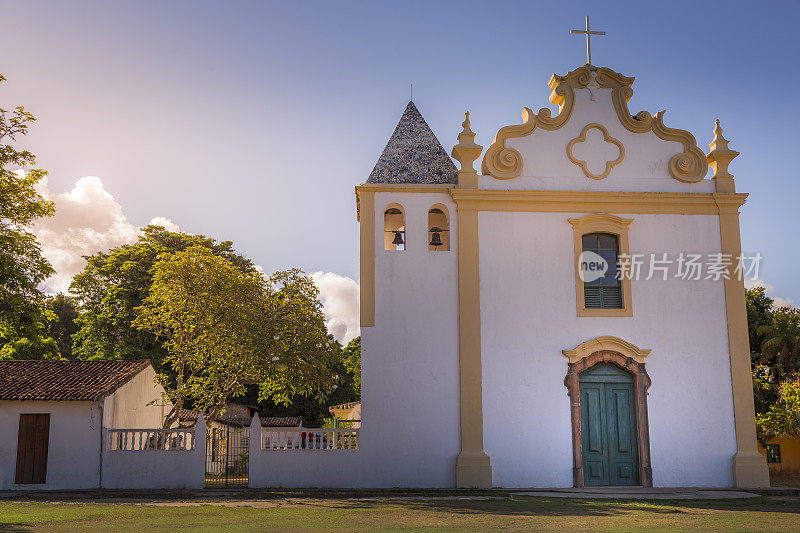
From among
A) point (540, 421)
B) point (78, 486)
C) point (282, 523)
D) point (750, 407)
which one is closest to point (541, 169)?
point (540, 421)

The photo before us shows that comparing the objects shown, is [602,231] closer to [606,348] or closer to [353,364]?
[606,348]

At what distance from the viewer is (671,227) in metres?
15.9

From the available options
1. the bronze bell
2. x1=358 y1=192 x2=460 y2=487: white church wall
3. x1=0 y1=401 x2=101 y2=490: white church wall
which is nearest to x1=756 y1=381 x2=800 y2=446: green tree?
x1=358 y1=192 x2=460 y2=487: white church wall

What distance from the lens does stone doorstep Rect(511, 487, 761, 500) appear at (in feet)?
43.6

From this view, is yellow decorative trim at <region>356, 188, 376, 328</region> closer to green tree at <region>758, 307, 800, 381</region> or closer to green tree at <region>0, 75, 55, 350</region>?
green tree at <region>0, 75, 55, 350</region>

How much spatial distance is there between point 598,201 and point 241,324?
8250 mm

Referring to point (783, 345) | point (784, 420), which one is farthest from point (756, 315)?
point (784, 420)

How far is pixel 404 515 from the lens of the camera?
34.6 ft

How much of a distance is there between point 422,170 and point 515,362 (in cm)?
444

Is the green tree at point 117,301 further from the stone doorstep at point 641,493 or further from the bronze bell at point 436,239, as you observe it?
the stone doorstep at point 641,493

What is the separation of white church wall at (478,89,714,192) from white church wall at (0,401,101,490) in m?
9.52

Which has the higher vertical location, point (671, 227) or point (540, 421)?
point (671, 227)

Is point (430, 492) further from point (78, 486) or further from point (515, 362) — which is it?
point (78, 486)

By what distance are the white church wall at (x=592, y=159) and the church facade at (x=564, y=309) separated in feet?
0.10
